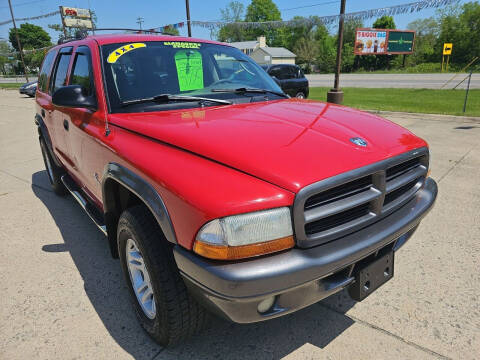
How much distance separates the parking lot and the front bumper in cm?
61

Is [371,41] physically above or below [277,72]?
above

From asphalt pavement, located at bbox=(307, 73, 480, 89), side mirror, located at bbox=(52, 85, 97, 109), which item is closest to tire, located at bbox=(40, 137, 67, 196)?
side mirror, located at bbox=(52, 85, 97, 109)

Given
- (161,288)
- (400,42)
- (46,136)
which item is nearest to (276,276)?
(161,288)

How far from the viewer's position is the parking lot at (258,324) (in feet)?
6.70

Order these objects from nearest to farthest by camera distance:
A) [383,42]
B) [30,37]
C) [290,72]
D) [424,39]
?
1. [290,72]
2. [383,42]
3. [424,39]
4. [30,37]

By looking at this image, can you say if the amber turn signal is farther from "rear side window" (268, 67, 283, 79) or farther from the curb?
"rear side window" (268, 67, 283, 79)

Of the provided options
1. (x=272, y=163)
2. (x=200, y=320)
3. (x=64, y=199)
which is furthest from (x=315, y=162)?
(x=64, y=199)

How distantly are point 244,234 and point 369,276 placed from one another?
809mm

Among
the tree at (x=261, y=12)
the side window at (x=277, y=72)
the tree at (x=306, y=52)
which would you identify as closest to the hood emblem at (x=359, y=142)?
the side window at (x=277, y=72)

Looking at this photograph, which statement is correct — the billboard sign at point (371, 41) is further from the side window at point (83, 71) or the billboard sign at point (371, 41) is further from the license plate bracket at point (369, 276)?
the license plate bracket at point (369, 276)

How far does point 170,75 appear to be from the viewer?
2.64m

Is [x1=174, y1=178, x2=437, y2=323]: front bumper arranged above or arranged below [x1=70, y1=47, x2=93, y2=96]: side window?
below

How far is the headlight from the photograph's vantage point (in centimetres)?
144

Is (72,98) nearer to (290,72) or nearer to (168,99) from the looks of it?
(168,99)
